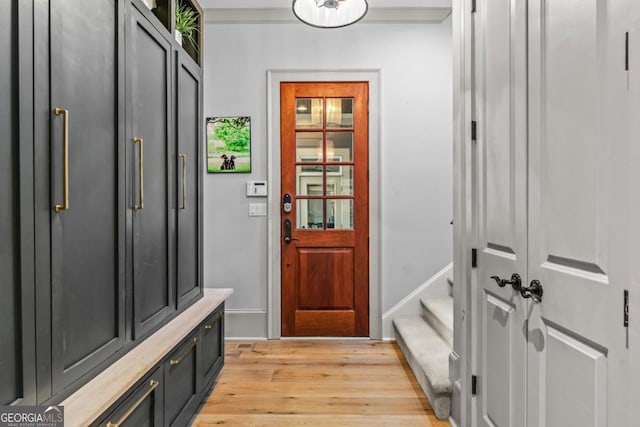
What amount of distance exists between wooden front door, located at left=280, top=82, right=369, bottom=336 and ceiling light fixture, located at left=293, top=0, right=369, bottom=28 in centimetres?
71

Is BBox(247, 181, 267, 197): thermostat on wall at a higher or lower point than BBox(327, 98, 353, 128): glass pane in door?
lower

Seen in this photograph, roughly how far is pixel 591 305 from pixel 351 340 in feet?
8.48

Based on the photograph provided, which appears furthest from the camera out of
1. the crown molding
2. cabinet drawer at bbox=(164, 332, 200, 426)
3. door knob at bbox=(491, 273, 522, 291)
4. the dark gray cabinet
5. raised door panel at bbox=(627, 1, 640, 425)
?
the crown molding

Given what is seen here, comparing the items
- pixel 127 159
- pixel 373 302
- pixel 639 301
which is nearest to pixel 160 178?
pixel 127 159

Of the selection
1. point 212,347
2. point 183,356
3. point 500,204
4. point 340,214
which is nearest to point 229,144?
point 340,214

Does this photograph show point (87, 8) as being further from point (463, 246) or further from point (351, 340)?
point (351, 340)

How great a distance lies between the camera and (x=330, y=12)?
9.19 ft

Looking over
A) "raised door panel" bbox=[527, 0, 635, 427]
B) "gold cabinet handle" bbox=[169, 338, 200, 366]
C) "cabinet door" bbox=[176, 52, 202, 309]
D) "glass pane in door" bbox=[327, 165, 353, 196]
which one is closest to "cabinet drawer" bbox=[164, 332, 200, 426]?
"gold cabinet handle" bbox=[169, 338, 200, 366]

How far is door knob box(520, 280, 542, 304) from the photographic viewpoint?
1320 millimetres

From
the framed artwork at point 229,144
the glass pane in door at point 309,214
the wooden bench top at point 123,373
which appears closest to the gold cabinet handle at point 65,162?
the wooden bench top at point 123,373

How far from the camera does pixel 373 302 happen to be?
3475mm

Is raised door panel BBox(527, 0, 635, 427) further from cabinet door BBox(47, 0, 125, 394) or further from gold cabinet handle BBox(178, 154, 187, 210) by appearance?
gold cabinet handle BBox(178, 154, 187, 210)

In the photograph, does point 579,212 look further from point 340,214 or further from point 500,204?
point 340,214

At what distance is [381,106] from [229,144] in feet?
4.49
